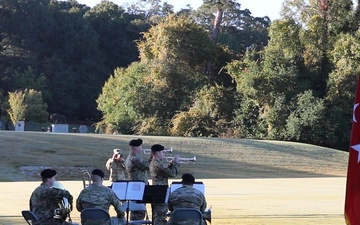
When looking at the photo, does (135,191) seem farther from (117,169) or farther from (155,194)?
(117,169)

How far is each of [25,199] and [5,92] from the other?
51.5 meters

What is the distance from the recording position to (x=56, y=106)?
242ft

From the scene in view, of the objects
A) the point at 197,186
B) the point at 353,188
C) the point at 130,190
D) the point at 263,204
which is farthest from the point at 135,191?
the point at 263,204

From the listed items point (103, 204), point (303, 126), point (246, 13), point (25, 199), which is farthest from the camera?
point (246, 13)

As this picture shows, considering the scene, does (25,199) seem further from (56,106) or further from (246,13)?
(246,13)

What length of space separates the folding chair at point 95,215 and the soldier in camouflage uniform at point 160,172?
300 centimetres

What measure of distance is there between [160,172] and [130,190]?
7.48ft

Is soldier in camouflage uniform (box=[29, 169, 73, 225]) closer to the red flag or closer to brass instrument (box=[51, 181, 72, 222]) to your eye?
brass instrument (box=[51, 181, 72, 222])

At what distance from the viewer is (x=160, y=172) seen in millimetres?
14406

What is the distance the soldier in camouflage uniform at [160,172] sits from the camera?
13.7m

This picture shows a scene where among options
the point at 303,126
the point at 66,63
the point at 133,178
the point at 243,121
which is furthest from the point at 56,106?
the point at 133,178

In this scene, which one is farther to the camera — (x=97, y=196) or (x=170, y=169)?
(x=170, y=169)

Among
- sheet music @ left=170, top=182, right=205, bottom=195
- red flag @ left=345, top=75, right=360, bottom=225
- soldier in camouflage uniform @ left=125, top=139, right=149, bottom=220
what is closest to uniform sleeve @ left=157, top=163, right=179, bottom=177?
soldier in camouflage uniform @ left=125, top=139, right=149, bottom=220

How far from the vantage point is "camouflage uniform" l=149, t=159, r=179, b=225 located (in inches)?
543
